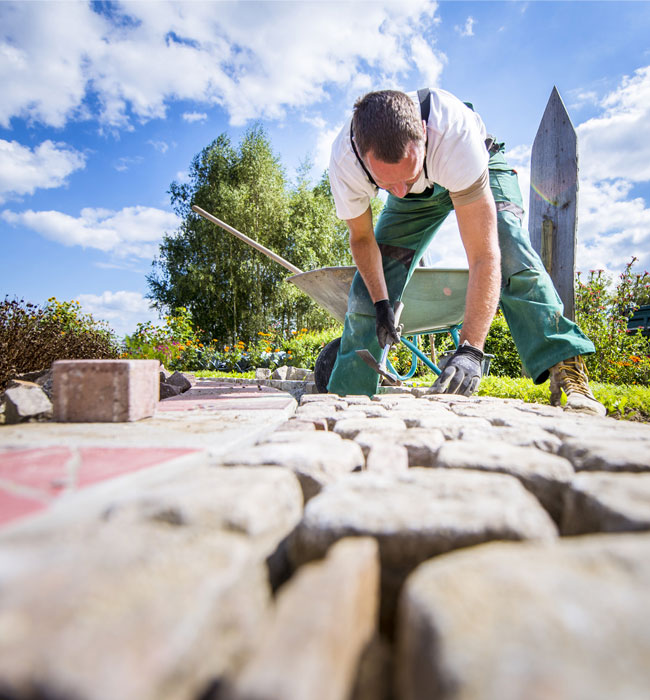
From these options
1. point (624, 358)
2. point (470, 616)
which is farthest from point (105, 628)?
point (624, 358)

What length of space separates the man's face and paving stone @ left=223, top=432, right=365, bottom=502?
5.32 feet

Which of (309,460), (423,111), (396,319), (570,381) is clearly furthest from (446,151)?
(309,460)

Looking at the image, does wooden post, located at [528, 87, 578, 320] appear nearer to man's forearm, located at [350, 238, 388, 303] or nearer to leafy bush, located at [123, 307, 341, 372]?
man's forearm, located at [350, 238, 388, 303]

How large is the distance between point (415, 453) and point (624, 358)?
4.64 metres

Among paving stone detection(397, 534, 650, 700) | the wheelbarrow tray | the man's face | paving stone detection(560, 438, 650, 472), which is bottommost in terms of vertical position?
paving stone detection(397, 534, 650, 700)

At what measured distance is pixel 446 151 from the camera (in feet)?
7.47

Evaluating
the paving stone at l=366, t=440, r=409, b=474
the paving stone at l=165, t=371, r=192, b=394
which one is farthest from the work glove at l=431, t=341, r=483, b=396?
the paving stone at l=165, t=371, r=192, b=394

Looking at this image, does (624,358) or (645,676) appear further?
(624,358)

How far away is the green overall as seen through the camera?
2.50 m

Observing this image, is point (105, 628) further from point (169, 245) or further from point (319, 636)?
point (169, 245)

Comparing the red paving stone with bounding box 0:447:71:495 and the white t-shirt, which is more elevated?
the white t-shirt

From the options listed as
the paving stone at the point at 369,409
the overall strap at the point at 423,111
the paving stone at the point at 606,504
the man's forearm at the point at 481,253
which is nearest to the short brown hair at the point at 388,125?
the overall strap at the point at 423,111

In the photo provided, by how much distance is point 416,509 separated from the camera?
2.19ft

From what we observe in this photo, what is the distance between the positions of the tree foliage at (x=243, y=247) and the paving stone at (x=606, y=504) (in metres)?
13.8
